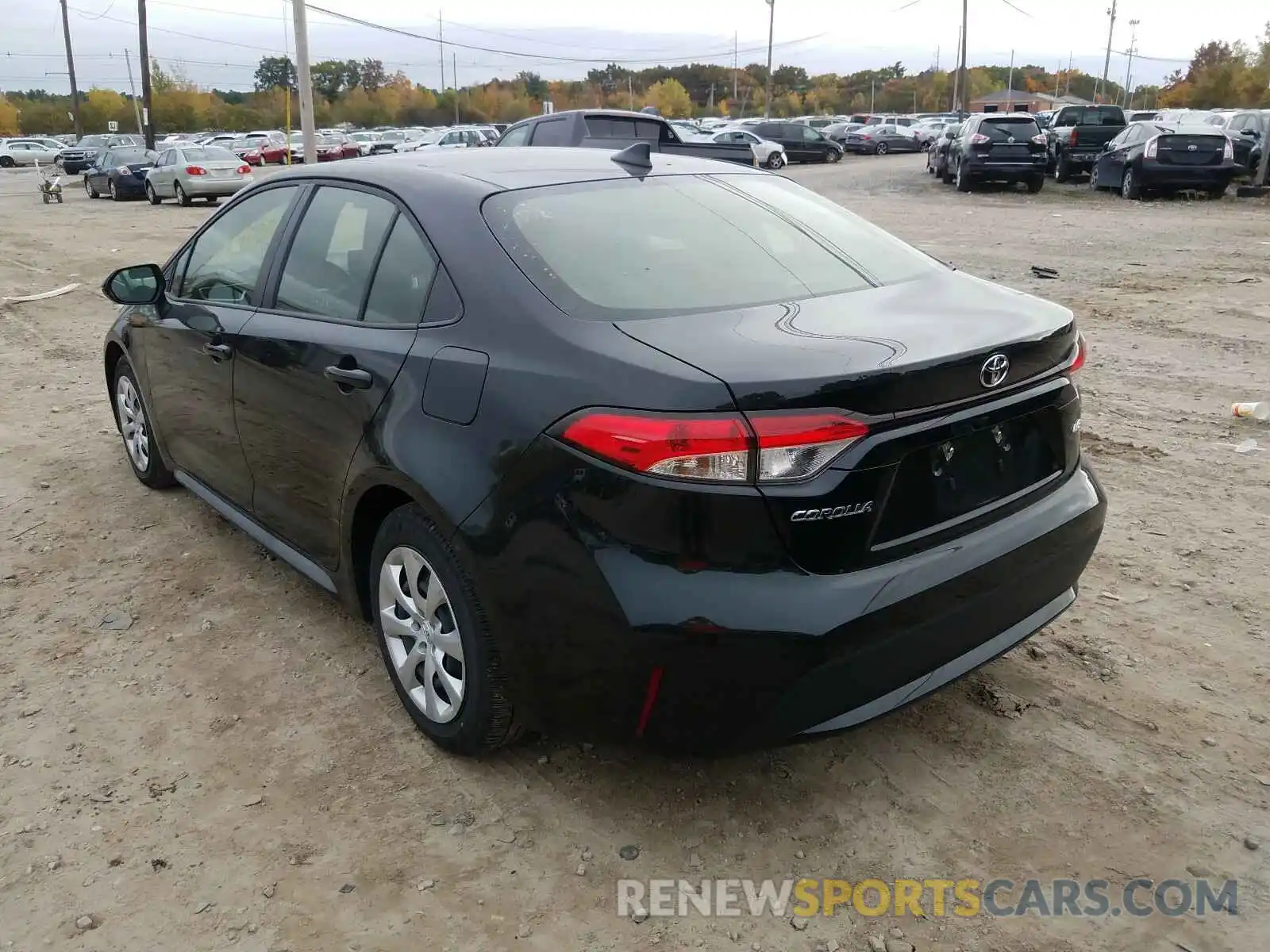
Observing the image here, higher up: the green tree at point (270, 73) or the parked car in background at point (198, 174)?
the green tree at point (270, 73)

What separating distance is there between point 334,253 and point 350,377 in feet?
1.99

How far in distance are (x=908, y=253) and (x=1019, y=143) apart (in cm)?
2061

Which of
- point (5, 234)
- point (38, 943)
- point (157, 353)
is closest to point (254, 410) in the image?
point (157, 353)

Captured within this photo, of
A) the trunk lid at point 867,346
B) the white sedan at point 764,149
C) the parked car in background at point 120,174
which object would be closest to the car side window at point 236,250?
the trunk lid at point 867,346

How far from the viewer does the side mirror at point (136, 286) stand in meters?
4.45

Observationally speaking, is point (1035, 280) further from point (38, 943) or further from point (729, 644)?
point (38, 943)

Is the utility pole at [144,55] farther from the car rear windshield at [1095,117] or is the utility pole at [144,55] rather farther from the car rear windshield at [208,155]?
the car rear windshield at [1095,117]

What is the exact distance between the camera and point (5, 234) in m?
18.8

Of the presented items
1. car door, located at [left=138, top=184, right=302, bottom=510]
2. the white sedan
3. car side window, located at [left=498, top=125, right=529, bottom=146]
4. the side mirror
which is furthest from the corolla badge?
the white sedan

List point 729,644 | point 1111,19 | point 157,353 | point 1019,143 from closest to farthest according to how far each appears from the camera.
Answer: point 729,644
point 157,353
point 1019,143
point 1111,19

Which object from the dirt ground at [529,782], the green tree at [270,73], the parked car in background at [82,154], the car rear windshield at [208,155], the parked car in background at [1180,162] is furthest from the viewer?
the green tree at [270,73]

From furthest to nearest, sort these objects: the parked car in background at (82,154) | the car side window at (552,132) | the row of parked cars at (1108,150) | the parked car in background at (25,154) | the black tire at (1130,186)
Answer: the parked car in background at (25,154), the parked car in background at (82,154), the black tire at (1130,186), the row of parked cars at (1108,150), the car side window at (552,132)

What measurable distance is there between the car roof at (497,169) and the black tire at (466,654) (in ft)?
3.39

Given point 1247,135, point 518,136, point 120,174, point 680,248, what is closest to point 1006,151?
point 1247,135
